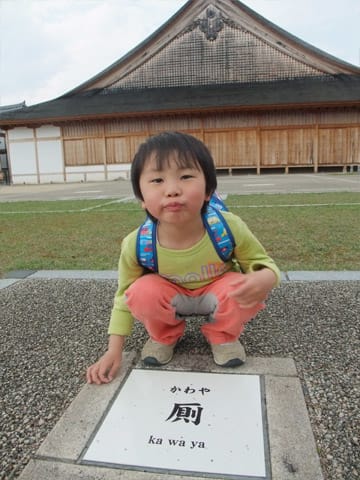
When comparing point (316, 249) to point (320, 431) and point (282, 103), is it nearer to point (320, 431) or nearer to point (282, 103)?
point (320, 431)

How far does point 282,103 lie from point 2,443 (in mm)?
16849

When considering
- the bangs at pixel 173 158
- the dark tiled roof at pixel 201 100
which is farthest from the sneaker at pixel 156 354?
the dark tiled roof at pixel 201 100

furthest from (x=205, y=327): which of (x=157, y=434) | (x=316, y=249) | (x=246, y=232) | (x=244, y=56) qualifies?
(x=244, y=56)

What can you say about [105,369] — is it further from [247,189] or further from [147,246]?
[247,189]

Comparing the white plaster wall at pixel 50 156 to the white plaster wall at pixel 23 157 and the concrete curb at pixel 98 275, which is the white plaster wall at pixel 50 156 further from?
the concrete curb at pixel 98 275

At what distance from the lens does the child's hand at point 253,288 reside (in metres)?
1.41

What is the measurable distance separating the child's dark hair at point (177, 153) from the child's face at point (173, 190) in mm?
17

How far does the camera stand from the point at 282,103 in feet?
53.6

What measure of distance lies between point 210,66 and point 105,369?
1926cm

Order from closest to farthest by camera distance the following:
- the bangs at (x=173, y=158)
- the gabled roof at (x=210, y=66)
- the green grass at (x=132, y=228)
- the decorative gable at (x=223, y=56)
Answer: the bangs at (x=173, y=158), the green grass at (x=132, y=228), the gabled roof at (x=210, y=66), the decorative gable at (x=223, y=56)

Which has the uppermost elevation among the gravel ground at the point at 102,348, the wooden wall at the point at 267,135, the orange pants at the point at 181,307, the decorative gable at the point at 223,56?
the decorative gable at the point at 223,56

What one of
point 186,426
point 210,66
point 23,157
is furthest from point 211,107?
point 186,426

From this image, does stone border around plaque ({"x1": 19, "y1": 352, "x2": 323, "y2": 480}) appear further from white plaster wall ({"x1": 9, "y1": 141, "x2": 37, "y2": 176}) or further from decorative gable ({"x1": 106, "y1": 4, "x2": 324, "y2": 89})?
white plaster wall ({"x1": 9, "y1": 141, "x2": 37, "y2": 176})

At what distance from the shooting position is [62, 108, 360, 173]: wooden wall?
17.3 meters
